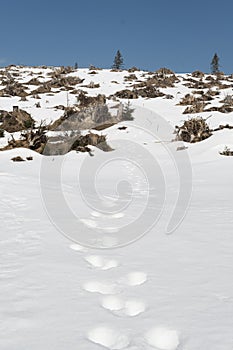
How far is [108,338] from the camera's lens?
1475 millimetres

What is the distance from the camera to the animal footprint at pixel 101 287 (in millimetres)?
1957

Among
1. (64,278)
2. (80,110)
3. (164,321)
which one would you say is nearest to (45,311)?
(64,278)

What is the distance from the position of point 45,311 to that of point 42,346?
0.97 ft

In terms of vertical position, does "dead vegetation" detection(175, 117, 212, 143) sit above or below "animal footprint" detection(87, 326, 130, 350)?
below

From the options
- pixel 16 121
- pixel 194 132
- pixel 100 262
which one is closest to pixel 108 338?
pixel 100 262

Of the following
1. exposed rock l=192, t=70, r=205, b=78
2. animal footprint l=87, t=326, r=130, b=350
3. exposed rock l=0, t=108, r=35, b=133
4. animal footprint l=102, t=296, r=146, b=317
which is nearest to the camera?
animal footprint l=87, t=326, r=130, b=350

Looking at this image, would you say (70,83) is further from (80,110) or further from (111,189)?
(111,189)

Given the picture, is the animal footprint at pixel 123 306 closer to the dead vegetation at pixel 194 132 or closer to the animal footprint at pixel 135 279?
the animal footprint at pixel 135 279

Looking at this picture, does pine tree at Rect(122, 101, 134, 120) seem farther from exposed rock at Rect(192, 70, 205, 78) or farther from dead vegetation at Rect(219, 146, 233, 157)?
exposed rock at Rect(192, 70, 205, 78)

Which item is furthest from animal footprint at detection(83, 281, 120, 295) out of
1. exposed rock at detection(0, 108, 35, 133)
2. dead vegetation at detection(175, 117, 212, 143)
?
exposed rock at detection(0, 108, 35, 133)

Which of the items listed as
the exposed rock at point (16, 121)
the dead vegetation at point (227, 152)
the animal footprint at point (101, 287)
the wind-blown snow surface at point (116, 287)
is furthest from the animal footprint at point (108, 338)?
the exposed rock at point (16, 121)

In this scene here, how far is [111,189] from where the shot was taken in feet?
18.9

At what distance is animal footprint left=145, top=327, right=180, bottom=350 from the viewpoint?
4.70 feet

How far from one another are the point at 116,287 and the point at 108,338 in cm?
54
